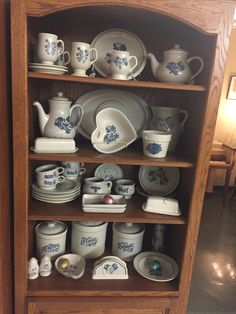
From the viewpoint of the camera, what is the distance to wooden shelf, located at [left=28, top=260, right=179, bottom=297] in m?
1.19

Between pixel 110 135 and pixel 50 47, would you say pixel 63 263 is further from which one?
pixel 50 47

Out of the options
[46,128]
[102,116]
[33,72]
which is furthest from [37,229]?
[33,72]

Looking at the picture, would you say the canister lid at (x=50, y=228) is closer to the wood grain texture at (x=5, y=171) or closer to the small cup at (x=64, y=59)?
the wood grain texture at (x=5, y=171)

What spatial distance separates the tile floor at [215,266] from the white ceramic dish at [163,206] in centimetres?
84

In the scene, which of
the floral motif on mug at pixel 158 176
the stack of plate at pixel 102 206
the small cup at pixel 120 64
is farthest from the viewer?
the floral motif on mug at pixel 158 176

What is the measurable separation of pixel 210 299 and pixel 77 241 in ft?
3.36

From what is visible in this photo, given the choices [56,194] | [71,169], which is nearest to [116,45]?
[71,169]

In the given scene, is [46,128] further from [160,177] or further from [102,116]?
[160,177]

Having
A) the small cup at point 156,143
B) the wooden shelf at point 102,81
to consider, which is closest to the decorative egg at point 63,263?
the small cup at point 156,143

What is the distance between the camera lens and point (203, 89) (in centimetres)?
104

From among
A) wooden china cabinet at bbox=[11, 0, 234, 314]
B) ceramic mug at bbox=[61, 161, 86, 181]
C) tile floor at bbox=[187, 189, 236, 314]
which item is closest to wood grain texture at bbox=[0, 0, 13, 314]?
wooden china cabinet at bbox=[11, 0, 234, 314]

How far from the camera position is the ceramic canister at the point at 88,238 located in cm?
131

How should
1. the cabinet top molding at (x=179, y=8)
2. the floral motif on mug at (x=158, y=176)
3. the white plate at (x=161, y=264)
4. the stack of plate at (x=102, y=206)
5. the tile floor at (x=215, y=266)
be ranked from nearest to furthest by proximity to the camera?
the cabinet top molding at (x=179, y=8) → the stack of plate at (x=102, y=206) → the white plate at (x=161, y=264) → the floral motif on mug at (x=158, y=176) → the tile floor at (x=215, y=266)

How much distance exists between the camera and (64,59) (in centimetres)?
116
